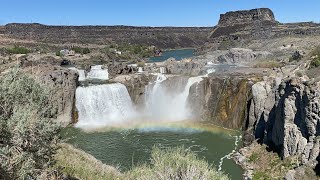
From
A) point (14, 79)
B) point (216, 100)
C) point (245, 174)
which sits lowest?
point (245, 174)

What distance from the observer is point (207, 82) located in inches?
1508

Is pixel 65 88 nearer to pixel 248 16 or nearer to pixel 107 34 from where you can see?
pixel 248 16

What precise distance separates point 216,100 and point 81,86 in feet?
44.0

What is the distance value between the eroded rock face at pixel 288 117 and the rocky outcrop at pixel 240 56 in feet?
93.8

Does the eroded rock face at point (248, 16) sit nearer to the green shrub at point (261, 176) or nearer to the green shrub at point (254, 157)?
the green shrub at point (254, 157)

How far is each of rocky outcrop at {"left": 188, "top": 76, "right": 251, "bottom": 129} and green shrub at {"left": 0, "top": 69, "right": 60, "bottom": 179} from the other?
85.2ft

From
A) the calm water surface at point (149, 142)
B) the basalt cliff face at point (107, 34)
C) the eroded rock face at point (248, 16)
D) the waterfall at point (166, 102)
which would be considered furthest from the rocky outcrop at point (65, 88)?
the basalt cliff face at point (107, 34)

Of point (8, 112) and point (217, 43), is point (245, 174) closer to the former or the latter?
point (8, 112)

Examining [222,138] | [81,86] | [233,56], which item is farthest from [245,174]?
[233,56]

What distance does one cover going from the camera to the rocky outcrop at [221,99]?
35.2 metres

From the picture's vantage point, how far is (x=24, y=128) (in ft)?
30.0

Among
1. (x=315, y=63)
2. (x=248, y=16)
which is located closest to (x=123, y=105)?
(x=315, y=63)

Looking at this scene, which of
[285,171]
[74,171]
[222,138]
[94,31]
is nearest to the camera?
[74,171]

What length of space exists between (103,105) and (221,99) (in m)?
11.4
